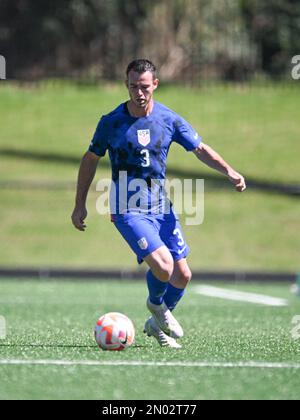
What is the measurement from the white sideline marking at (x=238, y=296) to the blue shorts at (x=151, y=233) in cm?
642

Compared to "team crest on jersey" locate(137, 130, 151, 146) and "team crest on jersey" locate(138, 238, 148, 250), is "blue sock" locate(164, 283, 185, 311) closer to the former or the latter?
"team crest on jersey" locate(138, 238, 148, 250)

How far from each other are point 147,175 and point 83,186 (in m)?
0.54

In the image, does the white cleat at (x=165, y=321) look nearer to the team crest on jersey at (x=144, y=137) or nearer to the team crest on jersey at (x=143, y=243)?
the team crest on jersey at (x=143, y=243)

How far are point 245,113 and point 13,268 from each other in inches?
391

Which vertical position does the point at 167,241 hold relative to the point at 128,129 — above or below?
below

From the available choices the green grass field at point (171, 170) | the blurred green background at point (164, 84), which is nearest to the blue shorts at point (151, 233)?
the green grass field at point (171, 170)

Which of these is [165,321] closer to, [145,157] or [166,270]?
[166,270]

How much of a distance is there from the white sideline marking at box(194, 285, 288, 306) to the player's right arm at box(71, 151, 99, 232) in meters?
6.66

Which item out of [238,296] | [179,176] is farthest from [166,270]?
[179,176]

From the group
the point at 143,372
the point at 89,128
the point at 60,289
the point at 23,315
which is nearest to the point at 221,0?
the point at 89,128

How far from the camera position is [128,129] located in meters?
8.21

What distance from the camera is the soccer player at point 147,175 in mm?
8148
